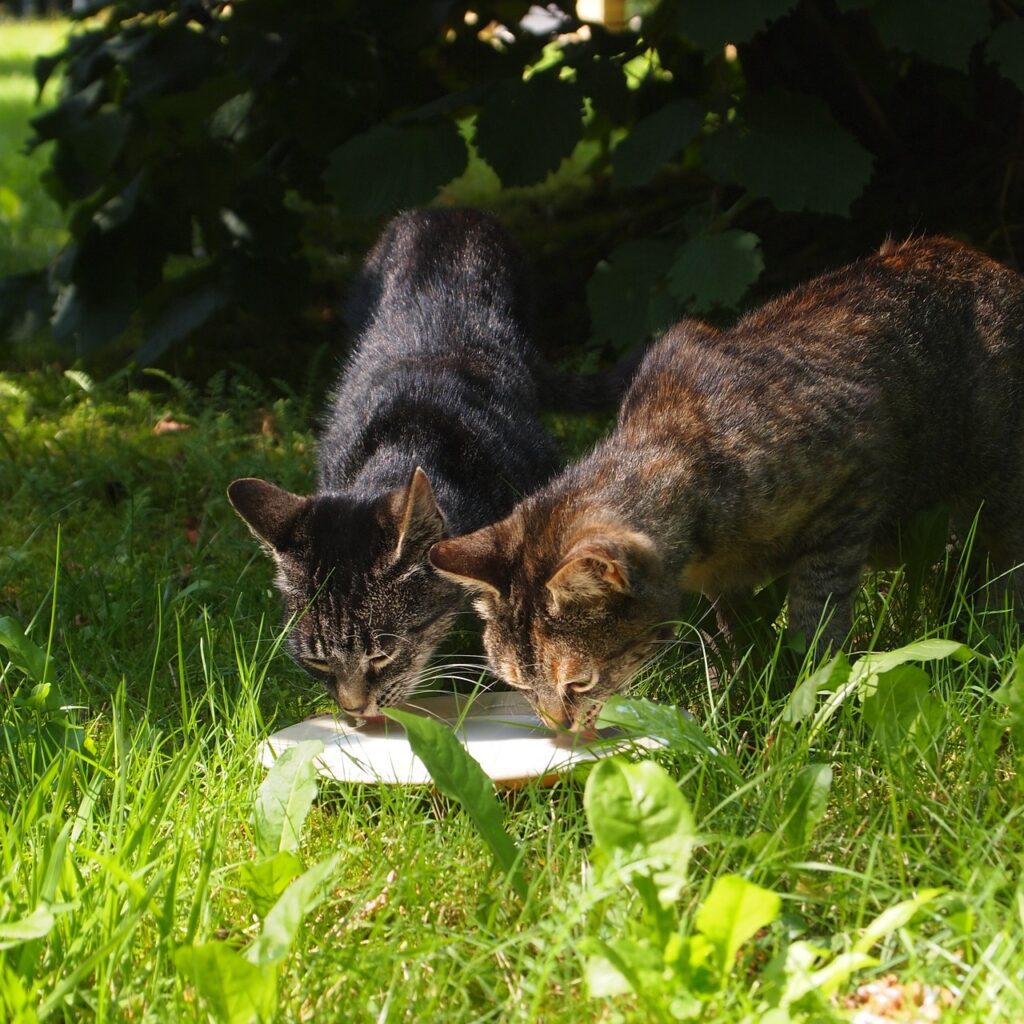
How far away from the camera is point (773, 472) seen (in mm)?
3350

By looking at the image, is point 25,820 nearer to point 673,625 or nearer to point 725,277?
point 673,625

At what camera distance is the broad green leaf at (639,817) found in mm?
2119

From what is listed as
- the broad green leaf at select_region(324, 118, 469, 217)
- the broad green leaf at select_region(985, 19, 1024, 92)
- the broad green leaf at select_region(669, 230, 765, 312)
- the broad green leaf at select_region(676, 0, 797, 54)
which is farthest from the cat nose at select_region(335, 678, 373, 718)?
the broad green leaf at select_region(985, 19, 1024, 92)

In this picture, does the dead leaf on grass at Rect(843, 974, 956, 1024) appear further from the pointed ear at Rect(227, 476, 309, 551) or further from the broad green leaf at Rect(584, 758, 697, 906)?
the pointed ear at Rect(227, 476, 309, 551)

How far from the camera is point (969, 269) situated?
3922 mm

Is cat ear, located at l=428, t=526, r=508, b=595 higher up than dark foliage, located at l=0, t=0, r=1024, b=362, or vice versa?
dark foliage, located at l=0, t=0, r=1024, b=362

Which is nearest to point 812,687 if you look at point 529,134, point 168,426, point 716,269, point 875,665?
point 875,665

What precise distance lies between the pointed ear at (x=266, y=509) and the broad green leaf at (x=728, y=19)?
1.90 meters

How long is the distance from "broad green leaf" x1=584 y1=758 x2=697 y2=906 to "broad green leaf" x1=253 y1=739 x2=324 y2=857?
61cm

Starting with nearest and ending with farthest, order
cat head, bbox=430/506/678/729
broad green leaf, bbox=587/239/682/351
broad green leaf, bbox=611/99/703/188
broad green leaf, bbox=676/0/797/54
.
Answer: cat head, bbox=430/506/678/729, broad green leaf, bbox=676/0/797/54, broad green leaf, bbox=611/99/703/188, broad green leaf, bbox=587/239/682/351

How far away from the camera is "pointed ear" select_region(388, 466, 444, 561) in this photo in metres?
3.38

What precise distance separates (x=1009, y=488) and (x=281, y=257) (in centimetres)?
310

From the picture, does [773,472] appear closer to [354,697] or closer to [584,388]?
[354,697]

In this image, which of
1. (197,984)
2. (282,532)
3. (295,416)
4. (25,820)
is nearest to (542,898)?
(197,984)
